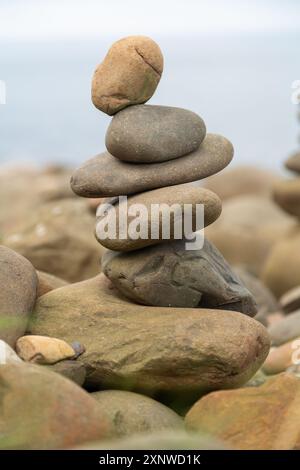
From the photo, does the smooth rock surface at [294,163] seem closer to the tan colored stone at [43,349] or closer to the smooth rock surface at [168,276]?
the smooth rock surface at [168,276]

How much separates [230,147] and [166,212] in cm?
84

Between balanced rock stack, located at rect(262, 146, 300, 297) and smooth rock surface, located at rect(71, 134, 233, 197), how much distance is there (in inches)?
270

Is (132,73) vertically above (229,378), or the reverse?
(132,73)

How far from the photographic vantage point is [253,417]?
5633mm

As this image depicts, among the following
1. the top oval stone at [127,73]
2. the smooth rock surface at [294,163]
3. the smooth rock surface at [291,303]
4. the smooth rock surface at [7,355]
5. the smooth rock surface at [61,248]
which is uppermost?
the top oval stone at [127,73]

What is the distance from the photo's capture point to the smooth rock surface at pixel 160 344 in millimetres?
6238

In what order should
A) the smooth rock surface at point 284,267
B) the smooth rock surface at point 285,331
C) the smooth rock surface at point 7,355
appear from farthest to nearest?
1. the smooth rock surface at point 284,267
2. the smooth rock surface at point 285,331
3. the smooth rock surface at point 7,355

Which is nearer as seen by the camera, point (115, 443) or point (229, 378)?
point (115, 443)

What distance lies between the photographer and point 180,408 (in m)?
6.49

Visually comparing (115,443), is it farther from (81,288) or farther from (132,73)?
(132,73)

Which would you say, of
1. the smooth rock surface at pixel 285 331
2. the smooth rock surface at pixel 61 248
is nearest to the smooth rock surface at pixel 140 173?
the smooth rock surface at pixel 285 331

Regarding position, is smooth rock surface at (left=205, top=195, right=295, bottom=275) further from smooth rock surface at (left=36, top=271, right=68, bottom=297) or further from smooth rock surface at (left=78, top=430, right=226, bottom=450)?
smooth rock surface at (left=78, top=430, right=226, bottom=450)

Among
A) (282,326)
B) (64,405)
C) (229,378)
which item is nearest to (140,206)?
(229,378)

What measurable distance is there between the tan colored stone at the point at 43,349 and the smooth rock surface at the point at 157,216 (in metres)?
0.83
